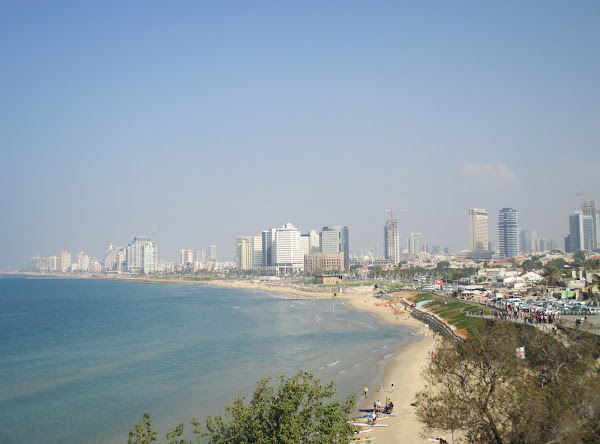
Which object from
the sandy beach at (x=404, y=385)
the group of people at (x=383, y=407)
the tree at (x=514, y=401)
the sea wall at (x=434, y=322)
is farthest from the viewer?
the sea wall at (x=434, y=322)

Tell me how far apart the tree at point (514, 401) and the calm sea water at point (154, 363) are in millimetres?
13501

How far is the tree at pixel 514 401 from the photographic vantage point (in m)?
11.7

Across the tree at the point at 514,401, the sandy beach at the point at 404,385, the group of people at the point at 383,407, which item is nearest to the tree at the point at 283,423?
the tree at the point at 514,401

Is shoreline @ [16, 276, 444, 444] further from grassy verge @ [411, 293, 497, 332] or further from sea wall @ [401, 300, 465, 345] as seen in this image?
grassy verge @ [411, 293, 497, 332]

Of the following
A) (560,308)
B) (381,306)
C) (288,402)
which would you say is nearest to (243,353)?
(560,308)

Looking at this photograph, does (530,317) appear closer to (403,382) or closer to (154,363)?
(403,382)

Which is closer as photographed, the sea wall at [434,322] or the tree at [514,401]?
the tree at [514,401]

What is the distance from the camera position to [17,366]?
122 ft

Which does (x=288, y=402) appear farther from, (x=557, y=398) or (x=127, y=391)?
(x=127, y=391)

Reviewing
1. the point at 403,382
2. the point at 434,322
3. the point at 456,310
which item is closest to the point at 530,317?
the point at 403,382

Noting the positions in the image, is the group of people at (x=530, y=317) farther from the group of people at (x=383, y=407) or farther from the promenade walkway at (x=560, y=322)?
the group of people at (x=383, y=407)

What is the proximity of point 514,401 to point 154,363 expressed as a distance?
29.4 meters

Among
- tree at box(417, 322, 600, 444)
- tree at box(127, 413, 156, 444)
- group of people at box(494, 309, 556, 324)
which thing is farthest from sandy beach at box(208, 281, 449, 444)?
tree at box(127, 413, 156, 444)

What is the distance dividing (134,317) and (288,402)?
60.5 m
